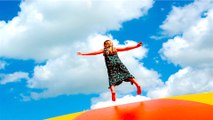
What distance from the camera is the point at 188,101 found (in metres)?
6.71

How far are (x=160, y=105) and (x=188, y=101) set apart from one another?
1.78 ft

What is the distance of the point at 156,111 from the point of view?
6.07 m

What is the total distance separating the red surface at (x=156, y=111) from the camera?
5734 mm

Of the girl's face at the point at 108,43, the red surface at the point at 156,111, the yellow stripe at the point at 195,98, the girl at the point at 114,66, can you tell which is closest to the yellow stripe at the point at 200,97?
the yellow stripe at the point at 195,98

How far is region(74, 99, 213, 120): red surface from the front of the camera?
5734mm

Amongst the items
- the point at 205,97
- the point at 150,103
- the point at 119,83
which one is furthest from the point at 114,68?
the point at 205,97

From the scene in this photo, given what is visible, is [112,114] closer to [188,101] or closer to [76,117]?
[76,117]

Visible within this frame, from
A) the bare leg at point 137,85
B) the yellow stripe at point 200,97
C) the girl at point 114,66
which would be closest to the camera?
the yellow stripe at point 200,97

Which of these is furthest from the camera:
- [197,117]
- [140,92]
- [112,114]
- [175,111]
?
[140,92]

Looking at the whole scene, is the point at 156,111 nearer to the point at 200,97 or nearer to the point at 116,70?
the point at 200,97

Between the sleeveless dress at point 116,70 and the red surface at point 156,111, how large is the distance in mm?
993

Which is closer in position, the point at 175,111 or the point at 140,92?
the point at 175,111

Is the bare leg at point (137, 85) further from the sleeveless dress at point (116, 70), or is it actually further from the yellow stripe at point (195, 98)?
the yellow stripe at point (195, 98)

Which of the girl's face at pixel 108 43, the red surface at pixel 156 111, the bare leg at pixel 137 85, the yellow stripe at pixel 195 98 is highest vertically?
the girl's face at pixel 108 43
